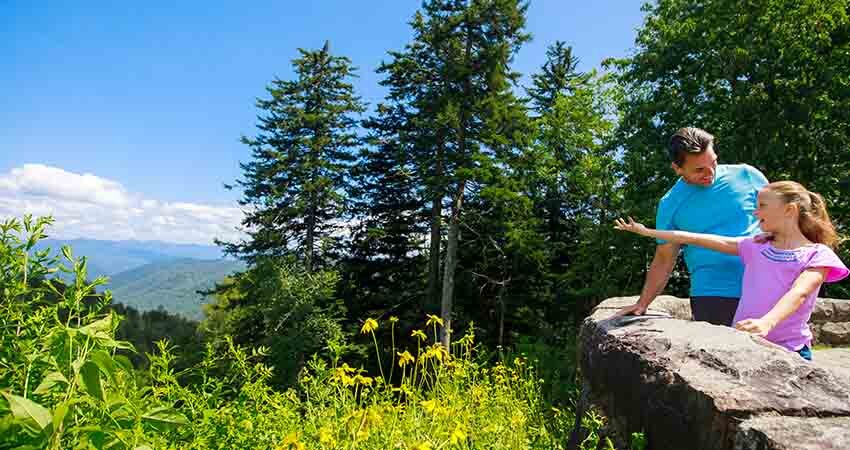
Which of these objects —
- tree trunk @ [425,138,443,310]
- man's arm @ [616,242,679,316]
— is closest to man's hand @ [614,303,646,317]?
man's arm @ [616,242,679,316]

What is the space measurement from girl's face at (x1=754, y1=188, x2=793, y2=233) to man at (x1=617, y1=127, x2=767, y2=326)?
0.38 metres

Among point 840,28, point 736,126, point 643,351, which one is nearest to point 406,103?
point 736,126

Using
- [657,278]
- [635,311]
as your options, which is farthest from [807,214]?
[635,311]

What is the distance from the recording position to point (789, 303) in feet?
8.00

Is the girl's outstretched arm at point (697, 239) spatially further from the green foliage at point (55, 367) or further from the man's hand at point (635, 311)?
the green foliage at point (55, 367)

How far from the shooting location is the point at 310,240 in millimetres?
22016

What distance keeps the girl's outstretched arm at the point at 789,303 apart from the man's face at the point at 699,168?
83cm

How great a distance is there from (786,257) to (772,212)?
26 centimetres

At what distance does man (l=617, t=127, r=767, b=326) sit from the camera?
3092 millimetres

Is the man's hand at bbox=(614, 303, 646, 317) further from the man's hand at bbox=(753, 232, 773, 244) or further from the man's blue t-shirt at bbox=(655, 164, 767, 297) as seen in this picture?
the man's hand at bbox=(753, 232, 773, 244)

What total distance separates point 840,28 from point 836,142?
2.67 m

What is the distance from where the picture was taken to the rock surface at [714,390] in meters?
1.67

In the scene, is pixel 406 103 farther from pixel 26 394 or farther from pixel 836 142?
pixel 26 394

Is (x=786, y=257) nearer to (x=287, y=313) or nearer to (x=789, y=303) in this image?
(x=789, y=303)
